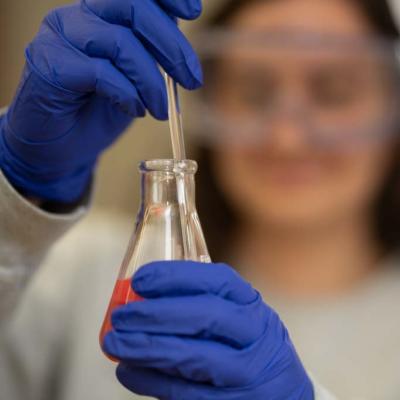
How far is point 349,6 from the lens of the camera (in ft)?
5.64

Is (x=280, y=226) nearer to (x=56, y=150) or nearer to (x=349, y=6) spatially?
(x=349, y=6)

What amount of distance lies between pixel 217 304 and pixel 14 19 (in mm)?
2204

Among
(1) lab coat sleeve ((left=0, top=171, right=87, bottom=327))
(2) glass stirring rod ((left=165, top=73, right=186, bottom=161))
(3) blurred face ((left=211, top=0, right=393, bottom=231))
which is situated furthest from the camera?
(3) blurred face ((left=211, top=0, right=393, bottom=231))

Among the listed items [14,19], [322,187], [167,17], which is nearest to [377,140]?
[322,187]

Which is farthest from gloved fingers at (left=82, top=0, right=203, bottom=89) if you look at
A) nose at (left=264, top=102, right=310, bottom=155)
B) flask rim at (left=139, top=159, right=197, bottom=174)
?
nose at (left=264, top=102, right=310, bottom=155)

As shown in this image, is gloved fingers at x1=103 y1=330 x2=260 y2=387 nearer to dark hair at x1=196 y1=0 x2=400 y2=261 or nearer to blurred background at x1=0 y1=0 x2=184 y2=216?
dark hair at x1=196 y1=0 x2=400 y2=261

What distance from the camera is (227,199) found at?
74.4 inches

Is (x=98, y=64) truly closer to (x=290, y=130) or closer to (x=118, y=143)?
(x=290, y=130)

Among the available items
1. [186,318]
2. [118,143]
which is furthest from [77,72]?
[118,143]

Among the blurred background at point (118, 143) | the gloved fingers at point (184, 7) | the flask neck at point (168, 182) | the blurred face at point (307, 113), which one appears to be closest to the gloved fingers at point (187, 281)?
the flask neck at point (168, 182)

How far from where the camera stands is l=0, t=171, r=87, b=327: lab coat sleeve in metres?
1.03

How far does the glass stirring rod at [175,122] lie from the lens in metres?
0.87

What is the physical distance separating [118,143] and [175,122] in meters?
1.81

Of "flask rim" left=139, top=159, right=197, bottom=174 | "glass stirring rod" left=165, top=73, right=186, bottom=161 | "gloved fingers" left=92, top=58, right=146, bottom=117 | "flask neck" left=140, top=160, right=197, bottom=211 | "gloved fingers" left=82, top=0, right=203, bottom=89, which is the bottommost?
"flask neck" left=140, top=160, right=197, bottom=211
